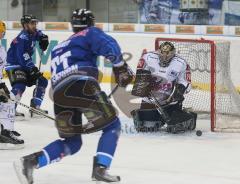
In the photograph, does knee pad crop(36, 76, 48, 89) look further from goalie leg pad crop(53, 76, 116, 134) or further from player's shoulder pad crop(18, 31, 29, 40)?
goalie leg pad crop(53, 76, 116, 134)

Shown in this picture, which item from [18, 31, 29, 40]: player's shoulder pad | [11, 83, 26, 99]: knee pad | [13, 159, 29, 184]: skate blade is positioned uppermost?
[18, 31, 29, 40]: player's shoulder pad

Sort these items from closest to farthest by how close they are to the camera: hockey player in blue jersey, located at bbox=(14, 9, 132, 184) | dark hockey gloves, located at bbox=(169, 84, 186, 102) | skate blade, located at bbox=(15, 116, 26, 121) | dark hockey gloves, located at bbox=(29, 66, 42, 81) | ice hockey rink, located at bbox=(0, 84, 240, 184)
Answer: hockey player in blue jersey, located at bbox=(14, 9, 132, 184) < ice hockey rink, located at bbox=(0, 84, 240, 184) < dark hockey gloves, located at bbox=(169, 84, 186, 102) < dark hockey gloves, located at bbox=(29, 66, 42, 81) < skate blade, located at bbox=(15, 116, 26, 121)

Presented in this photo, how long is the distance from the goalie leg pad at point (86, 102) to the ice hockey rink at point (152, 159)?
0.45m

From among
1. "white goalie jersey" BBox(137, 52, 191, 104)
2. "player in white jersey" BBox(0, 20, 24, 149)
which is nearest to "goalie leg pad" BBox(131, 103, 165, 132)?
"white goalie jersey" BBox(137, 52, 191, 104)

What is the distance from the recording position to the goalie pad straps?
17.4 feet

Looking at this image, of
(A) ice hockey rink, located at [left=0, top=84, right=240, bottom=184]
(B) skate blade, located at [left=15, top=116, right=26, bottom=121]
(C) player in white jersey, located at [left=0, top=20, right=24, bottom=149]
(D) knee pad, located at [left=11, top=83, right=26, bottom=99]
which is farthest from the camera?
(B) skate blade, located at [left=15, top=116, right=26, bottom=121]

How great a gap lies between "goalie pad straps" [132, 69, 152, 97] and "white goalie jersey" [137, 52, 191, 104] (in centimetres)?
5

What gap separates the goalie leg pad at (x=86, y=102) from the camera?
3240mm

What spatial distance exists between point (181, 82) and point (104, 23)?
3769mm

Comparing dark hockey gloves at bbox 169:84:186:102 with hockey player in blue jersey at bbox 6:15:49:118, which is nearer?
dark hockey gloves at bbox 169:84:186:102

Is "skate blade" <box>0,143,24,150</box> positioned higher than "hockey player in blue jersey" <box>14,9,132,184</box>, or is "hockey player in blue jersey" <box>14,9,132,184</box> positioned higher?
"hockey player in blue jersey" <box>14,9,132,184</box>

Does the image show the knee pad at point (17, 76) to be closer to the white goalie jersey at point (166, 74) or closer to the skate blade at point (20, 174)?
the white goalie jersey at point (166, 74)

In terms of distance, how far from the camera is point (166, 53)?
5273mm

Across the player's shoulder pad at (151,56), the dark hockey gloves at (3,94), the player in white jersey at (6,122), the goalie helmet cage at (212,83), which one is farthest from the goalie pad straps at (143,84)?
the dark hockey gloves at (3,94)
